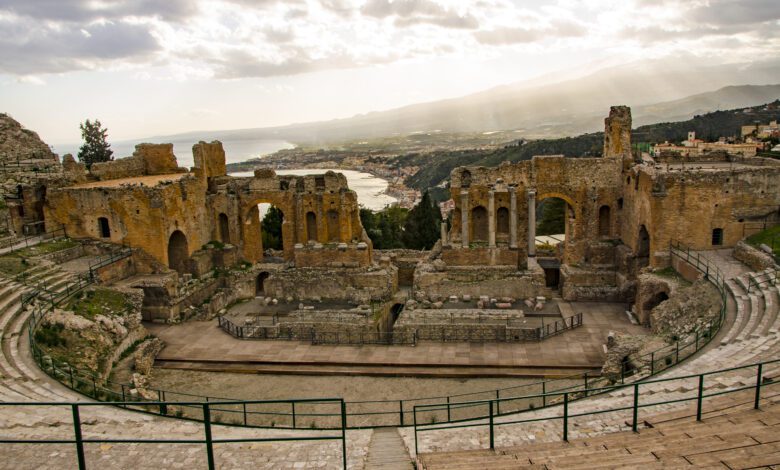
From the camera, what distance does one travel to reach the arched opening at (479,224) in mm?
32219

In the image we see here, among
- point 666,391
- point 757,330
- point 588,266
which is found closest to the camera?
point 666,391

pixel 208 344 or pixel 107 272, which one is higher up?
pixel 107 272

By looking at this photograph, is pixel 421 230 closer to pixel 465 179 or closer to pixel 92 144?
pixel 465 179

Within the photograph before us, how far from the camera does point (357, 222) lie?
32781mm

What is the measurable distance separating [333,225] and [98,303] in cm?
1301

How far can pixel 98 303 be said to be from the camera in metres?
23.9

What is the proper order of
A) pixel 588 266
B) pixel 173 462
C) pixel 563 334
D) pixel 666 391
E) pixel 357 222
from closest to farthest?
pixel 173 462 < pixel 666 391 < pixel 563 334 < pixel 588 266 < pixel 357 222

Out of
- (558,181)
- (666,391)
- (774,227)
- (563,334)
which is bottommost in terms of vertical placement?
(563,334)

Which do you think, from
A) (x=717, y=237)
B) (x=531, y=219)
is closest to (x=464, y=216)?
(x=531, y=219)

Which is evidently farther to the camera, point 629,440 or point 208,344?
point 208,344

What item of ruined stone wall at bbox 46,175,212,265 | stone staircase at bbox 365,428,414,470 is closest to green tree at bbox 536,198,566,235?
ruined stone wall at bbox 46,175,212,265

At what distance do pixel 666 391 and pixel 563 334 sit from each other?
1064 cm

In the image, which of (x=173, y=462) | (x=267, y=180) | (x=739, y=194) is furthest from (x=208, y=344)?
(x=739, y=194)

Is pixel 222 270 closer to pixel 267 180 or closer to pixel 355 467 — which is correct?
pixel 267 180
